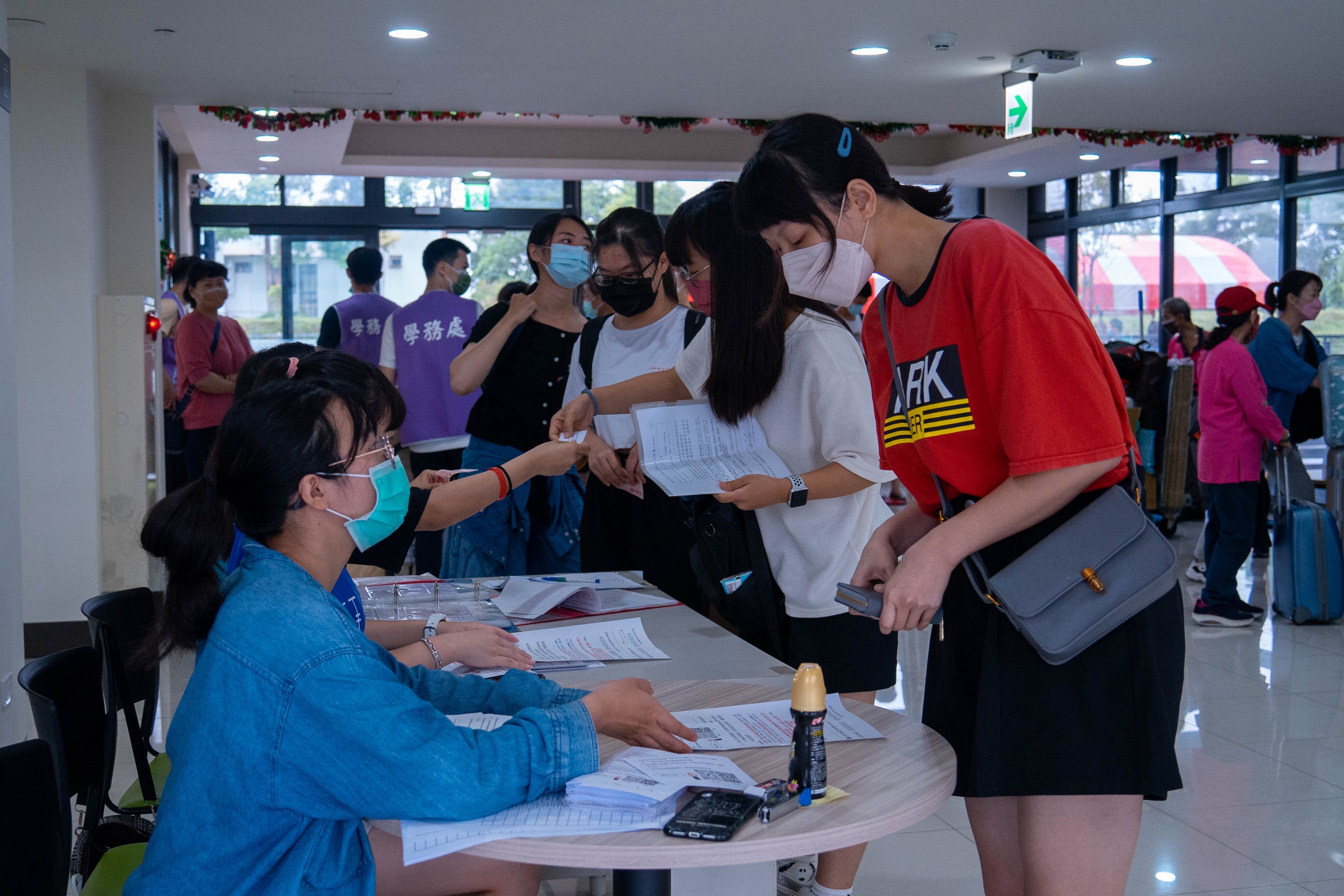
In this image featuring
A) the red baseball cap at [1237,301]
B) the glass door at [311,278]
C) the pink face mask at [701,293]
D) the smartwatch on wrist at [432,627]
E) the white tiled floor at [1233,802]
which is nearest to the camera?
the smartwatch on wrist at [432,627]

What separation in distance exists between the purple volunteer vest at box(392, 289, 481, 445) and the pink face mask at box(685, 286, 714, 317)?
2.74m

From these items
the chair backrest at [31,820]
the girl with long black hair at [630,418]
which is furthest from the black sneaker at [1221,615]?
the chair backrest at [31,820]

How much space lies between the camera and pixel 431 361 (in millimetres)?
5152

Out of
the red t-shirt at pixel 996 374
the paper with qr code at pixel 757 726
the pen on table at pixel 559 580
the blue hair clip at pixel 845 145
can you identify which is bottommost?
the paper with qr code at pixel 757 726

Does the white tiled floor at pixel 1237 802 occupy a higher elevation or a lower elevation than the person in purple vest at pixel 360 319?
lower

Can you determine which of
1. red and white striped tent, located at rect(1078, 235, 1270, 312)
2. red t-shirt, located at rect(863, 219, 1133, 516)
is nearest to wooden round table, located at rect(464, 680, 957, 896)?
red t-shirt, located at rect(863, 219, 1133, 516)

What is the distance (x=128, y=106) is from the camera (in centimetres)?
639

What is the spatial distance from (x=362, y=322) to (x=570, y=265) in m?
3.24

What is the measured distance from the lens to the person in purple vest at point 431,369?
5.14 meters

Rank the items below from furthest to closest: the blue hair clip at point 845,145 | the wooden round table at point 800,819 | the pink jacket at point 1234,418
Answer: the pink jacket at point 1234,418, the blue hair clip at point 845,145, the wooden round table at point 800,819

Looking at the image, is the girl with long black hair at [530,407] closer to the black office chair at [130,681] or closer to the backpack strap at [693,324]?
the backpack strap at [693,324]

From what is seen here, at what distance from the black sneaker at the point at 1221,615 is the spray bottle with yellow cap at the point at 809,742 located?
5.02 metres

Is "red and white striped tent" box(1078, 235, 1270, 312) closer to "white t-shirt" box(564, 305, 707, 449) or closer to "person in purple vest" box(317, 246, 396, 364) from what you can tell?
"person in purple vest" box(317, 246, 396, 364)

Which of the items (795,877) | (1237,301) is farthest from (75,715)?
(1237,301)
